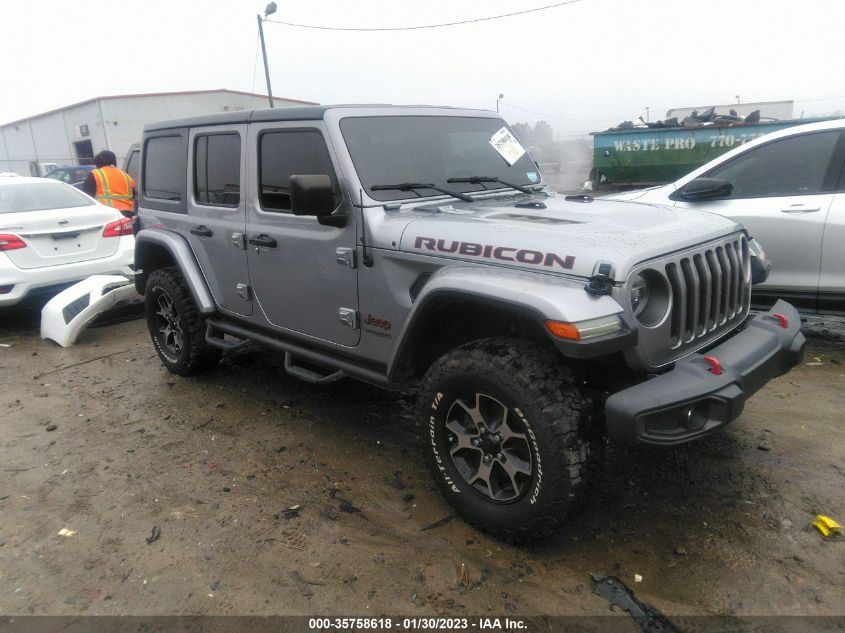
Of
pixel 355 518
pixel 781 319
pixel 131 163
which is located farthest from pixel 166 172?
pixel 131 163

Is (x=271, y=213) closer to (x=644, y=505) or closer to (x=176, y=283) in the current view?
(x=176, y=283)

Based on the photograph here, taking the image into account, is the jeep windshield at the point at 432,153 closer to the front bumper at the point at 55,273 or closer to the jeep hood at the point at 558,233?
the jeep hood at the point at 558,233

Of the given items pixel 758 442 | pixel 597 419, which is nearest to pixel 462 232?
pixel 597 419

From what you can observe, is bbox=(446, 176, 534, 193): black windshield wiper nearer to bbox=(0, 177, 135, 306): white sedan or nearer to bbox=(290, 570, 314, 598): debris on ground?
bbox=(290, 570, 314, 598): debris on ground

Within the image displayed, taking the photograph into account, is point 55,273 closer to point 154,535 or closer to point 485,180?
point 154,535

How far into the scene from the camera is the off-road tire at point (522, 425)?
2.42 m

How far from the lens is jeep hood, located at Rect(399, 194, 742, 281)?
2.43 metres

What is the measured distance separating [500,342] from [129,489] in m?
2.25

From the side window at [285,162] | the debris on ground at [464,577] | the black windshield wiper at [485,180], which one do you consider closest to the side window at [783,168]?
the black windshield wiper at [485,180]

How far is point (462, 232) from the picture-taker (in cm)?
277

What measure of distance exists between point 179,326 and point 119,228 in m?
2.85

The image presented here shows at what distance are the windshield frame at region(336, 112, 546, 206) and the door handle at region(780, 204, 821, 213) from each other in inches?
78.9

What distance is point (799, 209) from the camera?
15.0ft

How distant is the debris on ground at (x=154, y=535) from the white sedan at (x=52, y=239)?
14.2 feet
